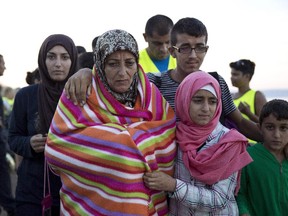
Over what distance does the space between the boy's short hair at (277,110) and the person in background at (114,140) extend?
2.34ft

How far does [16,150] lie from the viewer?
2902 millimetres

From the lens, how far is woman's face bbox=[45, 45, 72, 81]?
3.00m

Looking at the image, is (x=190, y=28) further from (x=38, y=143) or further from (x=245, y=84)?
(x=245, y=84)

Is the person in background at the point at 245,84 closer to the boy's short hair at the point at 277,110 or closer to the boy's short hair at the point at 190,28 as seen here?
the boy's short hair at the point at 277,110

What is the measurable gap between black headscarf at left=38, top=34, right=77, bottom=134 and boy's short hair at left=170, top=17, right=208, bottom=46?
2.46ft

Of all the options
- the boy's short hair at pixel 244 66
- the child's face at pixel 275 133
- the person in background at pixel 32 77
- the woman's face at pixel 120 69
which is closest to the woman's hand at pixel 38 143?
the woman's face at pixel 120 69

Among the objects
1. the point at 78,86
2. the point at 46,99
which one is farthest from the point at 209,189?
the point at 46,99

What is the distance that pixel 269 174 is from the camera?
2760mm

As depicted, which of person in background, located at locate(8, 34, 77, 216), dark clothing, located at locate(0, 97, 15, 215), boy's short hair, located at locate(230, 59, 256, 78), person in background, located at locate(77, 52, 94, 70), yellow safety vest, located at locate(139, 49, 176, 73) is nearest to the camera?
person in background, located at locate(8, 34, 77, 216)

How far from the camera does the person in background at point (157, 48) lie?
14.2ft

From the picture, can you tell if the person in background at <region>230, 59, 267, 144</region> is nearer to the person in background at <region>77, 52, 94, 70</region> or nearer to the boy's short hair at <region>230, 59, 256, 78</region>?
the boy's short hair at <region>230, 59, 256, 78</region>

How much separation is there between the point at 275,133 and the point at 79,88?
1.31 metres

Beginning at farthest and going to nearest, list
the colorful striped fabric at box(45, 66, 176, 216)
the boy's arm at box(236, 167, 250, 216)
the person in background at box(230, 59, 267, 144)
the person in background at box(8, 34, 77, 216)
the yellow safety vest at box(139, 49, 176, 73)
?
the person in background at box(230, 59, 267, 144)
the yellow safety vest at box(139, 49, 176, 73)
the person in background at box(8, 34, 77, 216)
the boy's arm at box(236, 167, 250, 216)
the colorful striped fabric at box(45, 66, 176, 216)

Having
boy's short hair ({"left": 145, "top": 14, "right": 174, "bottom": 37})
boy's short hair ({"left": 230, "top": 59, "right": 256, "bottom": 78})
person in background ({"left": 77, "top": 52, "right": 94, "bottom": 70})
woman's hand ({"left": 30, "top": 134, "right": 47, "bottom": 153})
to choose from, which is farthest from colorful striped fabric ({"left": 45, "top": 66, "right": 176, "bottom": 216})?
boy's short hair ({"left": 230, "top": 59, "right": 256, "bottom": 78})
